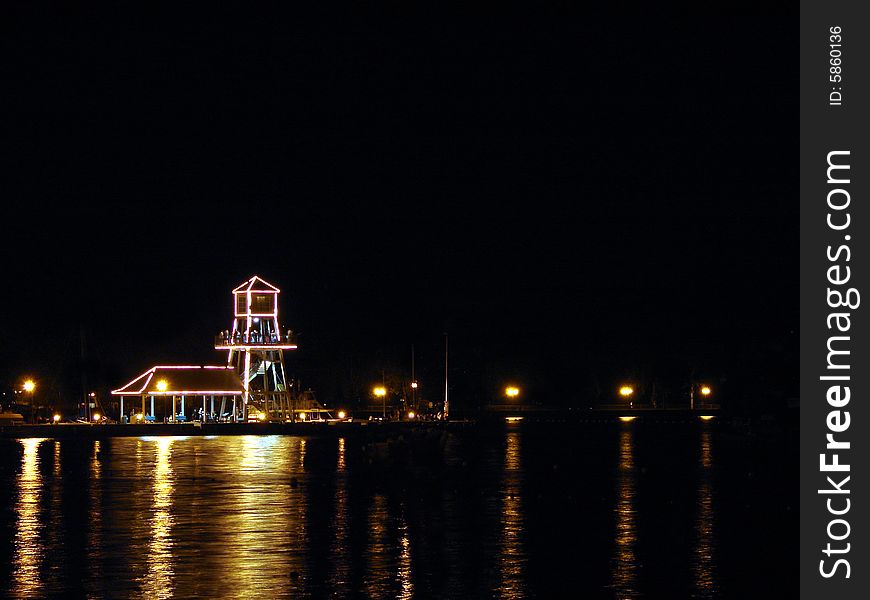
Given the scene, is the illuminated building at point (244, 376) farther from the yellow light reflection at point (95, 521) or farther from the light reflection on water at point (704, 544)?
the light reflection on water at point (704, 544)

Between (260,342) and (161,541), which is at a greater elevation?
(260,342)

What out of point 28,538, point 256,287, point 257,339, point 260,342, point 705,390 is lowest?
point 28,538

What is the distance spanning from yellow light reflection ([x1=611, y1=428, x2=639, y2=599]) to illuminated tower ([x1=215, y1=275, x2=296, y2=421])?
5069cm

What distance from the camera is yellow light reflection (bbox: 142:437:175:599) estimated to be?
23.9 metres

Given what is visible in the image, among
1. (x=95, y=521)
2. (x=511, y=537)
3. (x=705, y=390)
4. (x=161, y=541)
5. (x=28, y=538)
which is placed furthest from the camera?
(x=705, y=390)

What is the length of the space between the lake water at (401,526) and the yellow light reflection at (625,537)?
74 millimetres

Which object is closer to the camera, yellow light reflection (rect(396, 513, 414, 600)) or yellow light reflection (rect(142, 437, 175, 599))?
yellow light reflection (rect(396, 513, 414, 600))

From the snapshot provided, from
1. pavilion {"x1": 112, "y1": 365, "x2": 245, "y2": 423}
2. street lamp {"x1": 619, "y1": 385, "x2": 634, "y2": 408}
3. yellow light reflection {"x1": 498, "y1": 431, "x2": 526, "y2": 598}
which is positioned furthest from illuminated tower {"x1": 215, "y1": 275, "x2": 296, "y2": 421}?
street lamp {"x1": 619, "y1": 385, "x2": 634, "y2": 408}

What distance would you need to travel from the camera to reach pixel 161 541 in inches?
1167

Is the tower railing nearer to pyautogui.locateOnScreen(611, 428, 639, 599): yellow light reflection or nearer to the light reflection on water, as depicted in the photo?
pyautogui.locateOnScreen(611, 428, 639, 599): yellow light reflection

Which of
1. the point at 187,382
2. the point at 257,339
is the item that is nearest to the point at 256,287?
the point at 257,339

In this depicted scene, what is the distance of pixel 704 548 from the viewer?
29.2 metres

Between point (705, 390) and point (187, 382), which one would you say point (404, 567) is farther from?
point (705, 390)

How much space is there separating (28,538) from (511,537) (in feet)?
33.6
